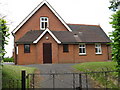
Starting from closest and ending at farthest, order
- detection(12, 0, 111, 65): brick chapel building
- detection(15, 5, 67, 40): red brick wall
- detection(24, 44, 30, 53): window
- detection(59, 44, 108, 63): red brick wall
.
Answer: detection(12, 0, 111, 65): brick chapel building
detection(24, 44, 30, 53): window
detection(59, 44, 108, 63): red brick wall
detection(15, 5, 67, 40): red brick wall

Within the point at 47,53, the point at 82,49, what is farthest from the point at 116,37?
the point at 82,49

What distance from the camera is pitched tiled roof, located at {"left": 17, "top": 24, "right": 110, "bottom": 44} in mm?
19531

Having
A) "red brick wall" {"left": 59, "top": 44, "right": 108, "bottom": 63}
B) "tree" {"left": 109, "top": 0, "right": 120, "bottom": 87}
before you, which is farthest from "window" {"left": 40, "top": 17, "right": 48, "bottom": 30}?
"tree" {"left": 109, "top": 0, "right": 120, "bottom": 87}

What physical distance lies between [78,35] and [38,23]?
641 centimetres

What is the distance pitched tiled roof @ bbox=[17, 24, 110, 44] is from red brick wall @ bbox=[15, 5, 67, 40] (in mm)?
679

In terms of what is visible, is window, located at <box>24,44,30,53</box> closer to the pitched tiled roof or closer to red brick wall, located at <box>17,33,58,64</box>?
red brick wall, located at <box>17,33,58,64</box>

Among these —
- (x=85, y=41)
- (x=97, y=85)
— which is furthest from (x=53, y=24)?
(x=97, y=85)

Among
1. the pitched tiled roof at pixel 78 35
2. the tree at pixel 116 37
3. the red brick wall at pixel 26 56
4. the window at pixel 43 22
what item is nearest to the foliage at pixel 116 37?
the tree at pixel 116 37

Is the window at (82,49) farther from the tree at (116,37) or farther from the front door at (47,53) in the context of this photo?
the tree at (116,37)

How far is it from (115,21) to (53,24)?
48.7ft

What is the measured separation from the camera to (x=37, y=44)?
1878 centimetres

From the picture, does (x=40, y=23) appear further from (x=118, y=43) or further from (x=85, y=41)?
(x=118, y=43)

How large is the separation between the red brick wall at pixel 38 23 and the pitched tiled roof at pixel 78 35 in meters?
0.68

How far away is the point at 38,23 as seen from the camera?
20.8 m
